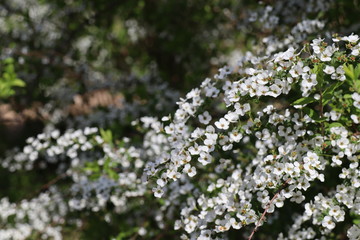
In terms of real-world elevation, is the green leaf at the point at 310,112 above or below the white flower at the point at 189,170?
below

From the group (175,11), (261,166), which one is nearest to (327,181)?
(261,166)

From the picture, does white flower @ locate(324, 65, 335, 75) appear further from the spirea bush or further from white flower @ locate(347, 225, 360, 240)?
white flower @ locate(347, 225, 360, 240)

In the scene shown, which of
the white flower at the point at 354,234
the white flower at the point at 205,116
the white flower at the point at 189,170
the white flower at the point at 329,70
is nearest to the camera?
the white flower at the point at 329,70

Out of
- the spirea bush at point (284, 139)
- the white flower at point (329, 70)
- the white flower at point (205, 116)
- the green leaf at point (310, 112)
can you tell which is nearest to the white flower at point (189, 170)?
the spirea bush at point (284, 139)

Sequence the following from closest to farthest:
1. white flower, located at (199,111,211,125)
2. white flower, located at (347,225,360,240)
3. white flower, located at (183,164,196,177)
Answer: white flower, located at (183,164,196,177) → white flower, located at (347,225,360,240) → white flower, located at (199,111,211,125)

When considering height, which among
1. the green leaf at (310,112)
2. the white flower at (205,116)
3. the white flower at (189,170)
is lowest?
the green leaf at (310,112)

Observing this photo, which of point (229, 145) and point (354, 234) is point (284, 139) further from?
point (354, 234)

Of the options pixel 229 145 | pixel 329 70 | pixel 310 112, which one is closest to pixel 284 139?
pixel 310 112

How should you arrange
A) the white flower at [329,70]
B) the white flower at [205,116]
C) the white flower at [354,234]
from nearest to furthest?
Answer: the white flower at [329,70] < the white flower at [354,234] < the white flower at [205,116]

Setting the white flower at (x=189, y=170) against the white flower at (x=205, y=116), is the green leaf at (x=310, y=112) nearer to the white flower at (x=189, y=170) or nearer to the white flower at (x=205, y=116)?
the white flower at (x=205, y=116)

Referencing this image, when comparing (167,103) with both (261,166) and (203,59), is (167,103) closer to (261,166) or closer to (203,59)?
(203,59)

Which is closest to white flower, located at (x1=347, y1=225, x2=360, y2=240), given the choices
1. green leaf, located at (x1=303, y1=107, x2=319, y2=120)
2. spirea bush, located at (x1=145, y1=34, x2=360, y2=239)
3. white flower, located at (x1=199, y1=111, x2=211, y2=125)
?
spirea bush, located at (x1=145, y1=34, x2=360, y2=239)

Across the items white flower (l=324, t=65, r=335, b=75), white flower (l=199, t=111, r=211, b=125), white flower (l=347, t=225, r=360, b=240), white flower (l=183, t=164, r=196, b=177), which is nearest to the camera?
white flower (l=324, t=65, r=335, b=75)

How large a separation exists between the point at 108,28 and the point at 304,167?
14.8 feet
